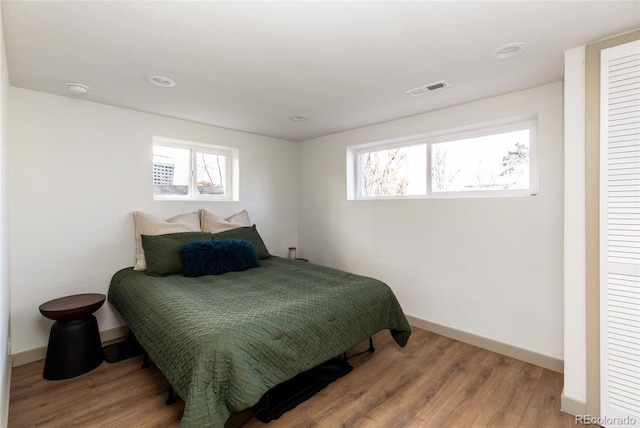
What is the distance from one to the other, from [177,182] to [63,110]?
1168mm

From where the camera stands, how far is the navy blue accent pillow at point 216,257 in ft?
8.99

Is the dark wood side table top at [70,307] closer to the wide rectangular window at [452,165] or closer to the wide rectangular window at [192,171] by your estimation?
the wide rectangular window at [192,171]

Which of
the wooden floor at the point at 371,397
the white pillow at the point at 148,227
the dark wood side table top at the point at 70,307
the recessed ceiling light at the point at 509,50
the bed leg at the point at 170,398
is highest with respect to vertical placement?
the recessed ceiling light at the point at 509,50

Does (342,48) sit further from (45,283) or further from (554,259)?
(45,283)

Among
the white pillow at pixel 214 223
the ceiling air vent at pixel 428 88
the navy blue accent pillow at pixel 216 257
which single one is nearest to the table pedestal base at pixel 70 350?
Answer: the navy blue accent pillow at pixel 216 257

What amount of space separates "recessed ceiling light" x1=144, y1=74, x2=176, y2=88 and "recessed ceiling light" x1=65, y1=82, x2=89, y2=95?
0.59m

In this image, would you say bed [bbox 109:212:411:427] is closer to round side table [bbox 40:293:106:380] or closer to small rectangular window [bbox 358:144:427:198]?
round side table [bbox 40:293:106:380]

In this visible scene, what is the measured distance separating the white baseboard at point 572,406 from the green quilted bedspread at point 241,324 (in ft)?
3.40

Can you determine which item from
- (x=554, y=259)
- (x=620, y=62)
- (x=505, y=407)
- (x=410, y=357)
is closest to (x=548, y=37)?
(x=620, y=62)

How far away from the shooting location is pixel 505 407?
76.0 inches

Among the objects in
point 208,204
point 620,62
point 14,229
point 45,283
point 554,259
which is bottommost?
point 45,283

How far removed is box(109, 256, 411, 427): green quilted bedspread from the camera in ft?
4.86

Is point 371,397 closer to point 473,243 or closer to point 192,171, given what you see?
point 473,243

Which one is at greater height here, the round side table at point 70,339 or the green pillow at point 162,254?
the green pillow at point 162,254
